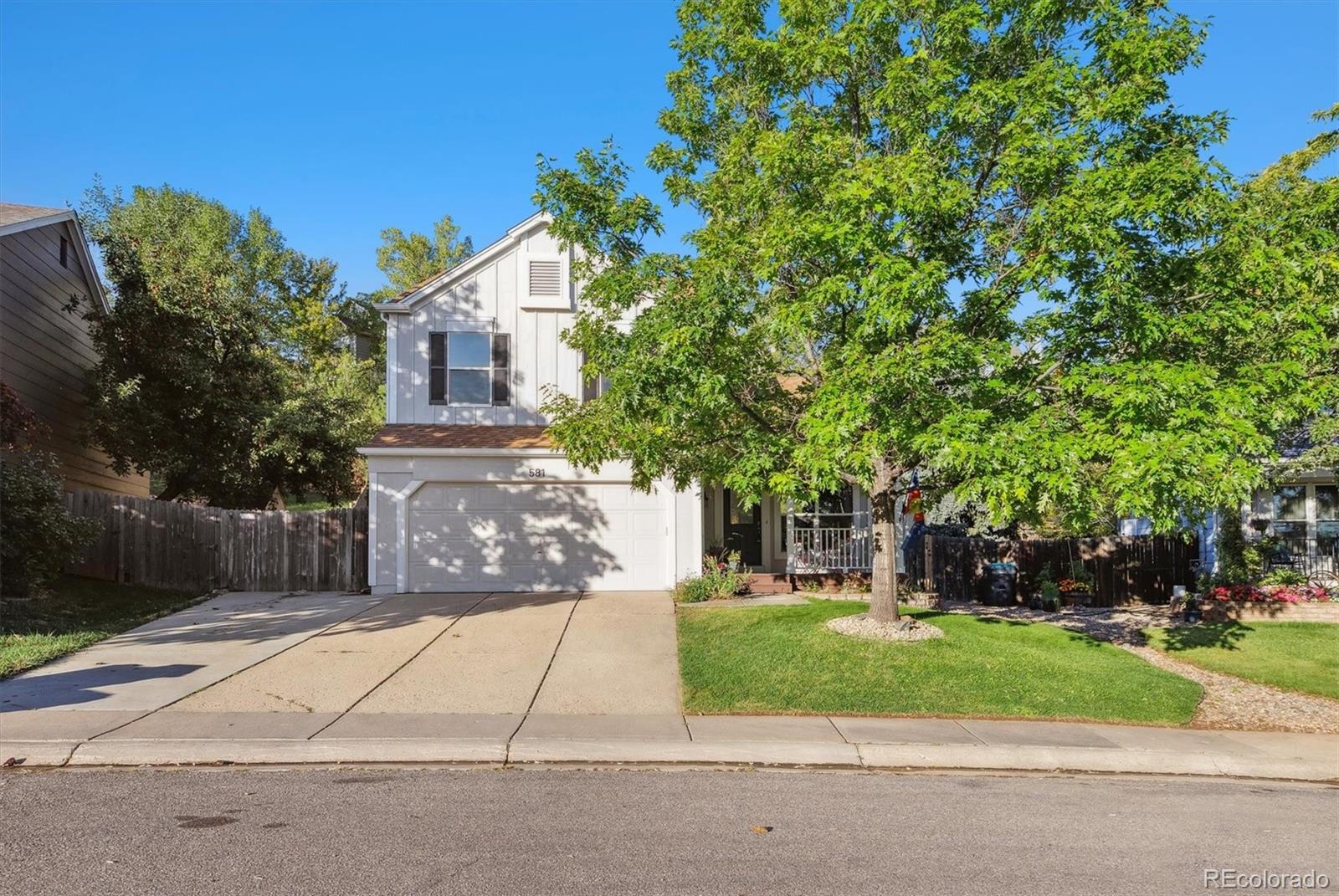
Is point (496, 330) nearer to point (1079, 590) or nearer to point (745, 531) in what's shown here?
point (745, 531)

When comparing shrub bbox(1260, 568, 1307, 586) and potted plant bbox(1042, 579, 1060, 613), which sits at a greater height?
shrub bbox(1260, 568, 1307, 586)

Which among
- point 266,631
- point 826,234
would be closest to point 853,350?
point 826,234

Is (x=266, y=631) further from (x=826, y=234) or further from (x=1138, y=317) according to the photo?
(x=1138, y=317)

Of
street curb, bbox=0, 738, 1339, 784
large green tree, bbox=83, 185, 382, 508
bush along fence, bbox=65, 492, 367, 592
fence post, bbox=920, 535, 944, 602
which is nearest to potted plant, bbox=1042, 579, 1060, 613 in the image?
fence post, bbox=920, 535, 944, 602

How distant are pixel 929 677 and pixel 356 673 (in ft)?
21.7

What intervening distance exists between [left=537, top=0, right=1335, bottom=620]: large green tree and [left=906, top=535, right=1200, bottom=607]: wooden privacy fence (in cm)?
614

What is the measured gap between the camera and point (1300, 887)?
469 centimetres

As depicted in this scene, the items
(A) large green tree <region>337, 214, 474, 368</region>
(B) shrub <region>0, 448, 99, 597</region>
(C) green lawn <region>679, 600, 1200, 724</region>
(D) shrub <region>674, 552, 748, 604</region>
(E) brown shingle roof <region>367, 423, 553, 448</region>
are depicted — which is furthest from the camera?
(A) large green tree <region>337, 214, 474, 368</region>

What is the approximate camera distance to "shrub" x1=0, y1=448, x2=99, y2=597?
1231 cm

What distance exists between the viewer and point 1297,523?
56.9ft

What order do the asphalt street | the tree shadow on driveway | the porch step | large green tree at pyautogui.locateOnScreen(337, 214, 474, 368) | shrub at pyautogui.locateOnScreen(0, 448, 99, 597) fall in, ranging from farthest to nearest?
large green tree at pyautogui.locateOnScreen(337, 214, 474, 368)
the porch step
shrub at pyautogui.locateOnScreen(0, 448, 99, 597)
the tree shadow on driveway
the asphalt street

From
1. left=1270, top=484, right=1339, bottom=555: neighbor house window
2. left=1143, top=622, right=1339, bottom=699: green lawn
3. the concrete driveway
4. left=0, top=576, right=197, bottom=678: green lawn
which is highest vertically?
left=1270, top=484, right=1339, bottom=555: neighbor house window

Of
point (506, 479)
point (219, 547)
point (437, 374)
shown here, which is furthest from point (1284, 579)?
point (219, 547)

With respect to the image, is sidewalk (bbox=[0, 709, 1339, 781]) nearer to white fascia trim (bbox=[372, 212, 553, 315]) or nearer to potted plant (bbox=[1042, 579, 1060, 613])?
potted plant (bbox=[1042, 579, 1060, 613])
